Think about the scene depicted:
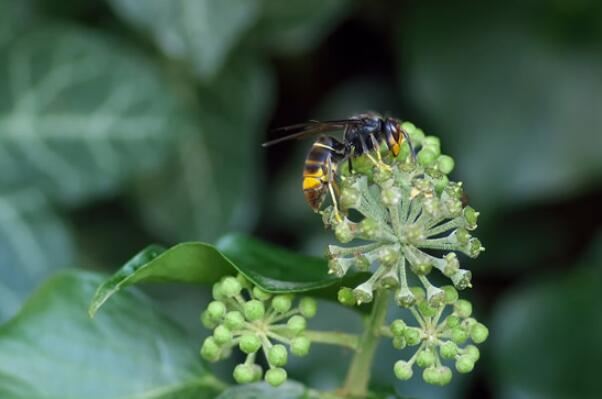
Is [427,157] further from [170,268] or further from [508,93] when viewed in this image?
[508,93]

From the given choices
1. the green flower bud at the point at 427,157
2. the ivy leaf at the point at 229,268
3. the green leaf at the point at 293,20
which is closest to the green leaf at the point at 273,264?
the ivy leaf at the point at 229,268

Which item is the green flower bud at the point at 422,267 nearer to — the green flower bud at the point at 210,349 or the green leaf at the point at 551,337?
the green flower bud at the point at 210,349

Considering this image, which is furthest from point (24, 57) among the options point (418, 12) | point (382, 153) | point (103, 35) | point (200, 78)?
point (382, 153)

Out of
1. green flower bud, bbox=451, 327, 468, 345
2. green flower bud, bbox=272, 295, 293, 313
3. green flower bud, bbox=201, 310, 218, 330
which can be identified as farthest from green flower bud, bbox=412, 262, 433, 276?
green flower bud, bbox=201, 310, 218, 330

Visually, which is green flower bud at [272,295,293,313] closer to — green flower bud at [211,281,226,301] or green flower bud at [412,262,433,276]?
green flower bud at [211,281,226,301]

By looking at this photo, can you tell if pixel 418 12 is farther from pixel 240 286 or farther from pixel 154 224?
pixel 240 286

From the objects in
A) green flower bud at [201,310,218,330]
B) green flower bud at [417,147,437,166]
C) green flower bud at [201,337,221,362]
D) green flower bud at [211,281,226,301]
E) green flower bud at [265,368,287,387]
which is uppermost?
green flower bud at [417,147,437,166]
